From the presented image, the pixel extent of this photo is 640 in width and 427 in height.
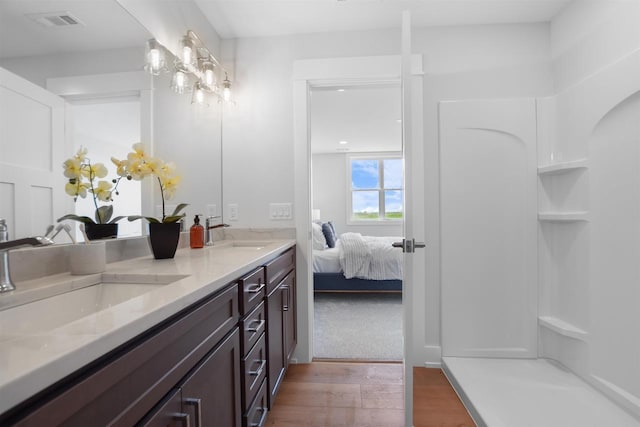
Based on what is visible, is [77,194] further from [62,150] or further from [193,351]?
[193,351]

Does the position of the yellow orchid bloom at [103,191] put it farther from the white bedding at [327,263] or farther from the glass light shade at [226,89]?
the white bedding at [327,263]

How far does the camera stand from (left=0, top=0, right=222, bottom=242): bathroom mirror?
96 centimetres

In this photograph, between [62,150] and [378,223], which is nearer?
[62,150]

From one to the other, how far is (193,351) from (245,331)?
40 cm

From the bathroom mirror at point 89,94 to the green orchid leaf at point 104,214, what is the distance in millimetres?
44

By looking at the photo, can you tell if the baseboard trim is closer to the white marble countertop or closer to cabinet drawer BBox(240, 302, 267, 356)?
cabinet drawer BBox(240, 302, 267, 356)

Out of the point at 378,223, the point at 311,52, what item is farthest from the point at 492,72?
the point at 378,223

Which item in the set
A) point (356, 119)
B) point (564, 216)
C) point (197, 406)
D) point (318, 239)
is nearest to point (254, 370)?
point (197, 406)

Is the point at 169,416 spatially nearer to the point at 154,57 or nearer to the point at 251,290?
the point at 251,290

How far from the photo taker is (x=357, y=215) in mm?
6902

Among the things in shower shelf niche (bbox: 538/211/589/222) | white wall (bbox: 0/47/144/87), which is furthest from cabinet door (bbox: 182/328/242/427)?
shower shelf niche (bbox: 538/211/589/222)

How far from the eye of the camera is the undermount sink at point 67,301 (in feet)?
2.55

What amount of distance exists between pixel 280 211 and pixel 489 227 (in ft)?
4.85

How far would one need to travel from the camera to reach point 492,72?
227 cm
